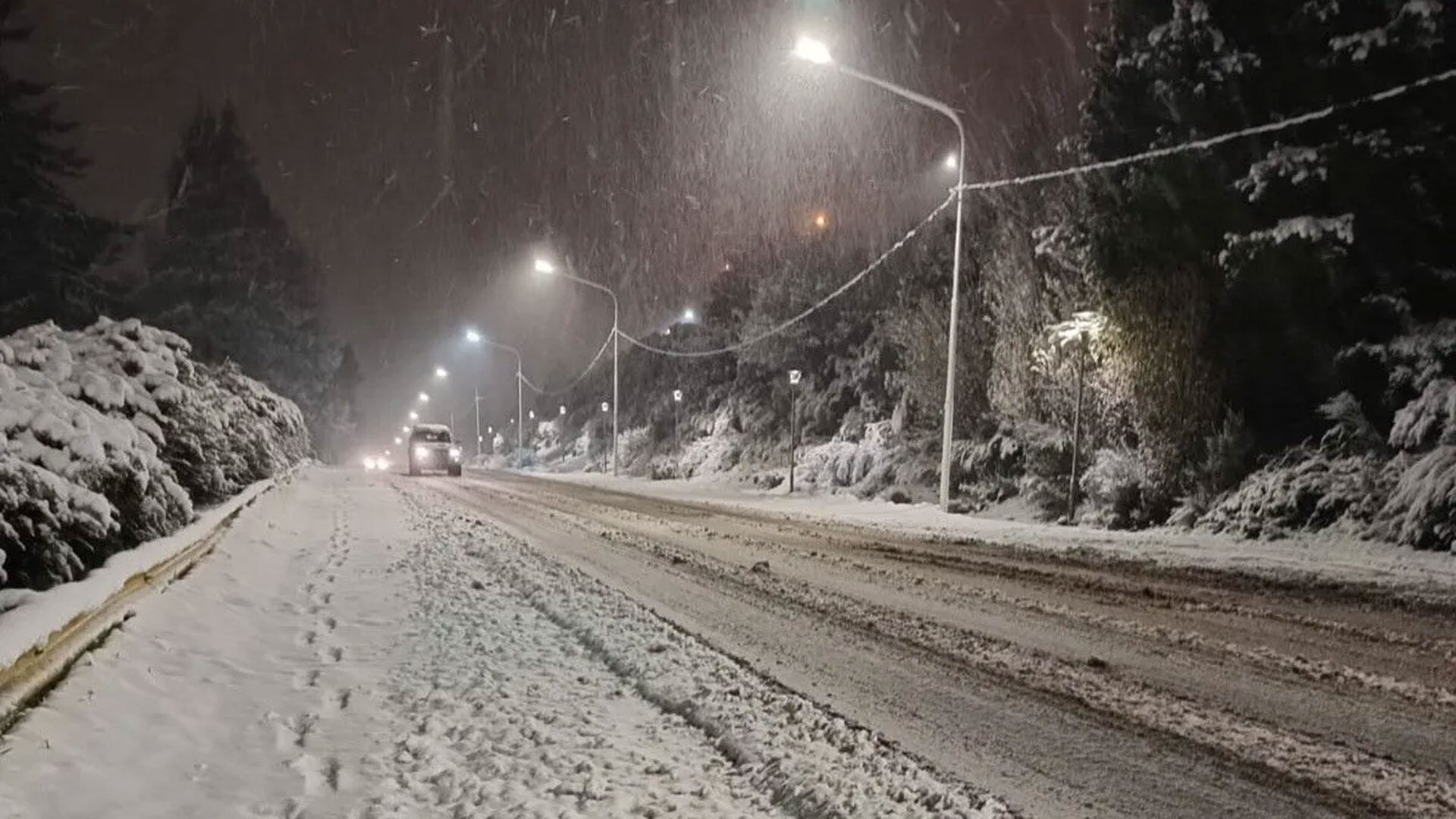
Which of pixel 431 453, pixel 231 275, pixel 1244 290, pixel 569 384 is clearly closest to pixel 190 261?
pixel 231 275

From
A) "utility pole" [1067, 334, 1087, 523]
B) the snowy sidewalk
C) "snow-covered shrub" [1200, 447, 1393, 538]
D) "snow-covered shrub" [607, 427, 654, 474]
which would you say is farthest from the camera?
"snow-covered shrub" [607, 427, 654, 474]

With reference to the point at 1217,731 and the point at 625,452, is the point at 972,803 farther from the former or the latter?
the point at 625,452

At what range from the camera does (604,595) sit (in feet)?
29.3

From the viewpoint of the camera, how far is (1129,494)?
17281 millimetres

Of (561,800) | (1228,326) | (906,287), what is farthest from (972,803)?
(906,287)

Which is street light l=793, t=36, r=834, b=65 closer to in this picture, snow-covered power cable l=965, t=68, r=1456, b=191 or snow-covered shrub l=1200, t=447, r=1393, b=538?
snow-covered power cable l=965, t=68, r=1456, b=191

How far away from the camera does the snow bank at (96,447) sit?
6.52 metres

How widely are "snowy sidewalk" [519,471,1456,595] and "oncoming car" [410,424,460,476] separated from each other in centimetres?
2255

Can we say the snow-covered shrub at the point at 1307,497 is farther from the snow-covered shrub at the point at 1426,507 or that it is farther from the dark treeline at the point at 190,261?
the dark treeline at the point at 190,261

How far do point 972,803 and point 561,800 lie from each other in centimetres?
170

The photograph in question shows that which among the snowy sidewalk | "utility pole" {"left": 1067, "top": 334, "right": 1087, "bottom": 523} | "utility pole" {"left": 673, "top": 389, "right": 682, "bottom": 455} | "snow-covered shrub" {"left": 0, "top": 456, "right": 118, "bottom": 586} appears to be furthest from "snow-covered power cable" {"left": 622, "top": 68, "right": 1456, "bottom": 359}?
"utility pole" {"left": 673, "top": 389, "right": 682, "bottom": 455}

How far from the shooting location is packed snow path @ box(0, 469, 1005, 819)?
12.9ft

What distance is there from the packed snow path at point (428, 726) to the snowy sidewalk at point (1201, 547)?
295 inches

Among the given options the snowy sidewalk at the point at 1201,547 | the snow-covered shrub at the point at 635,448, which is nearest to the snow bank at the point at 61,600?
the snowy sidewalk at the point at 1201,547
